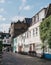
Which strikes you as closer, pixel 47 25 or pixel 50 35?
pixel 50 35

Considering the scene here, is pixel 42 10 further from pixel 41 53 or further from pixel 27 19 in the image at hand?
pixel 27 19

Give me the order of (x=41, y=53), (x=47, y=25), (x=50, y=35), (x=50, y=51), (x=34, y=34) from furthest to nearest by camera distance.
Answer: (x=34, y=34), (x=41, y=53), (x=50, y=51), (x=47, y=25), (x=50, y=35)

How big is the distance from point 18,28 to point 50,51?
288 ft

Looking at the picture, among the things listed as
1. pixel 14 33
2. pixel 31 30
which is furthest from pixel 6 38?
pixel 31 30

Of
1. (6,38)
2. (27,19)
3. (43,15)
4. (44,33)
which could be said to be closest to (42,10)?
(43,15)

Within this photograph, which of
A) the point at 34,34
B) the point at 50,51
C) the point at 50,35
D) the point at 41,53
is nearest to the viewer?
the point at 50,35

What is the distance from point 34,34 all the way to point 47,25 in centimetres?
2327

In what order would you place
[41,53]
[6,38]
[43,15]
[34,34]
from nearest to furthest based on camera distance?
[41,53], [43,15], [34,34], [6,38]

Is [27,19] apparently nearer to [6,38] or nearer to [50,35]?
[6,38]

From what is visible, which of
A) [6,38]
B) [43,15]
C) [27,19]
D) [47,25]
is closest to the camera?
[47,25]

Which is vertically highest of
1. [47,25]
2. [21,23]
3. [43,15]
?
[21,23]

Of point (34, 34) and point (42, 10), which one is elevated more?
point (42, 10)

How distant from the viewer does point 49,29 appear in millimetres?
39531

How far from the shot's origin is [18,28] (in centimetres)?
13750
